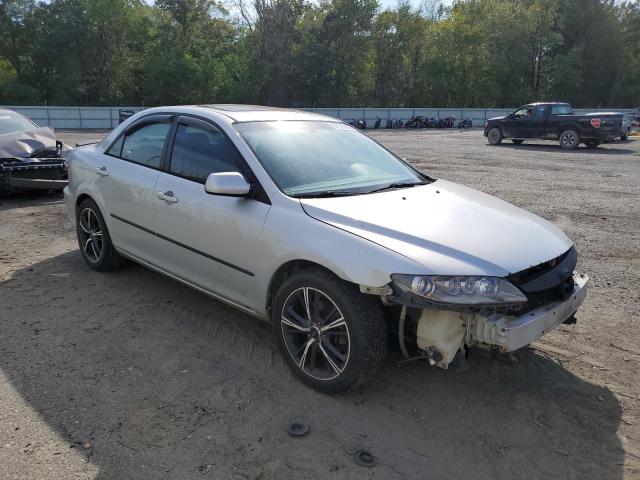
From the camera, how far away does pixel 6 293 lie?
16.1ft

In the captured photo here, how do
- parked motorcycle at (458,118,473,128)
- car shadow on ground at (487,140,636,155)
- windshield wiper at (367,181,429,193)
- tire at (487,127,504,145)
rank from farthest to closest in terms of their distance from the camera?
1. parked motorcycle at (458,118,473,128)
2. tire at (487,127,504,145)
3. car shadow on ground at (487,140,636,155)
4. windshield wiper at (367,181,429,193)

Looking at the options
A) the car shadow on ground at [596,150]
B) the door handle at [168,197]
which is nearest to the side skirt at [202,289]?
the door handle at [168,197]

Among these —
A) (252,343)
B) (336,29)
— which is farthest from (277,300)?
(336,29)

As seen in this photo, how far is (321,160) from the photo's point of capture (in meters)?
4.03

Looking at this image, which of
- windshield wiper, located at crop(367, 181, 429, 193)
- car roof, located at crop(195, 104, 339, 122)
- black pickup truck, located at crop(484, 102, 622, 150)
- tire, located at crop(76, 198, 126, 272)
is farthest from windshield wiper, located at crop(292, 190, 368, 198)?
black pickup truck, located at crop(484, 102, 622, 150)

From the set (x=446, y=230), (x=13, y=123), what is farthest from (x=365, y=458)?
(x=13, y=123)

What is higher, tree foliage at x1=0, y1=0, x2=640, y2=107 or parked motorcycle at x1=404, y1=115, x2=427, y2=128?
tree foliage at x1=0, y1=0, x2=640, y2=107

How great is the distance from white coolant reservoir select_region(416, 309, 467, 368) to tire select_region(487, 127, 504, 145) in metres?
21.2

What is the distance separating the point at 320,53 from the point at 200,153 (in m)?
48.5

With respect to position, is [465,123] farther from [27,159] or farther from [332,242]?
[332,242]

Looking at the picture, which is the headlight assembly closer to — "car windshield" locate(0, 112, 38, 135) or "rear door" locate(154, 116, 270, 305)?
"rear door" locate(154, 116, 270, 305)

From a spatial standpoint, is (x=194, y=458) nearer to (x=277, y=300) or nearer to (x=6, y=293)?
(x=277, y=300)

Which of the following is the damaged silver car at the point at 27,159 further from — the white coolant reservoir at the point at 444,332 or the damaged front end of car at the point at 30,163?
the white coolant reservoir at the point at 444,332

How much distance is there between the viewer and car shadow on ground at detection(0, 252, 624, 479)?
2750 mm
